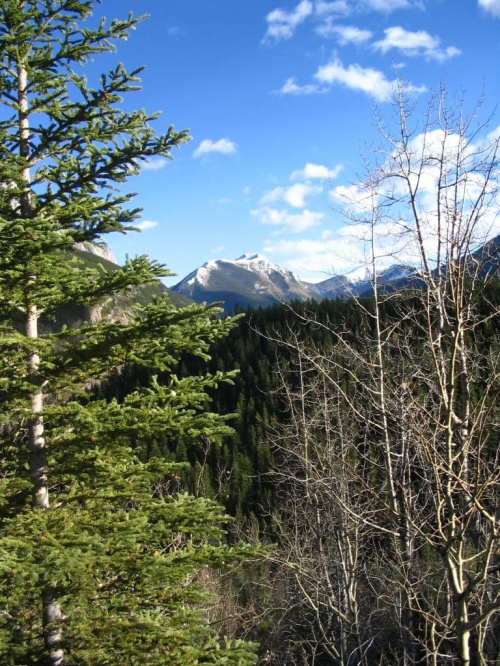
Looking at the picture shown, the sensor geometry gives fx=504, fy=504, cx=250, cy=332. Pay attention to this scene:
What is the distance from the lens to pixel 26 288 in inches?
196

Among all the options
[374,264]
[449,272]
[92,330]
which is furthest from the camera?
[374,264]

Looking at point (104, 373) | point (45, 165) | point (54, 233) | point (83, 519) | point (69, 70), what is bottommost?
point (83, 519)

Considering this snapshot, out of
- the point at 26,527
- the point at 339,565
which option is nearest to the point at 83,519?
the point at 26,527

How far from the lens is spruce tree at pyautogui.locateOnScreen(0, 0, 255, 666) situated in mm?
4359

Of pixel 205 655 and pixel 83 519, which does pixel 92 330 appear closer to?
pixel 83 519

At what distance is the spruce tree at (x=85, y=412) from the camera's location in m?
4.36

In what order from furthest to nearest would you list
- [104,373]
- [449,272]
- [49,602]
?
1. [104,373]
2. [49,602]
3. [449,272]

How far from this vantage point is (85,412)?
447cm

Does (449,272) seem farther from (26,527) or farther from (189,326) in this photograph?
(26,527)

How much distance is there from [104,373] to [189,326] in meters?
1.05

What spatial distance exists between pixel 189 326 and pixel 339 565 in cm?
1064

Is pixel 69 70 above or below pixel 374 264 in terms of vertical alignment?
above

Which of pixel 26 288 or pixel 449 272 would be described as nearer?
pixel 449 272

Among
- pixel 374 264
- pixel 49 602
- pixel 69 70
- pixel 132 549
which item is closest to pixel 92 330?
pixel 132 549
